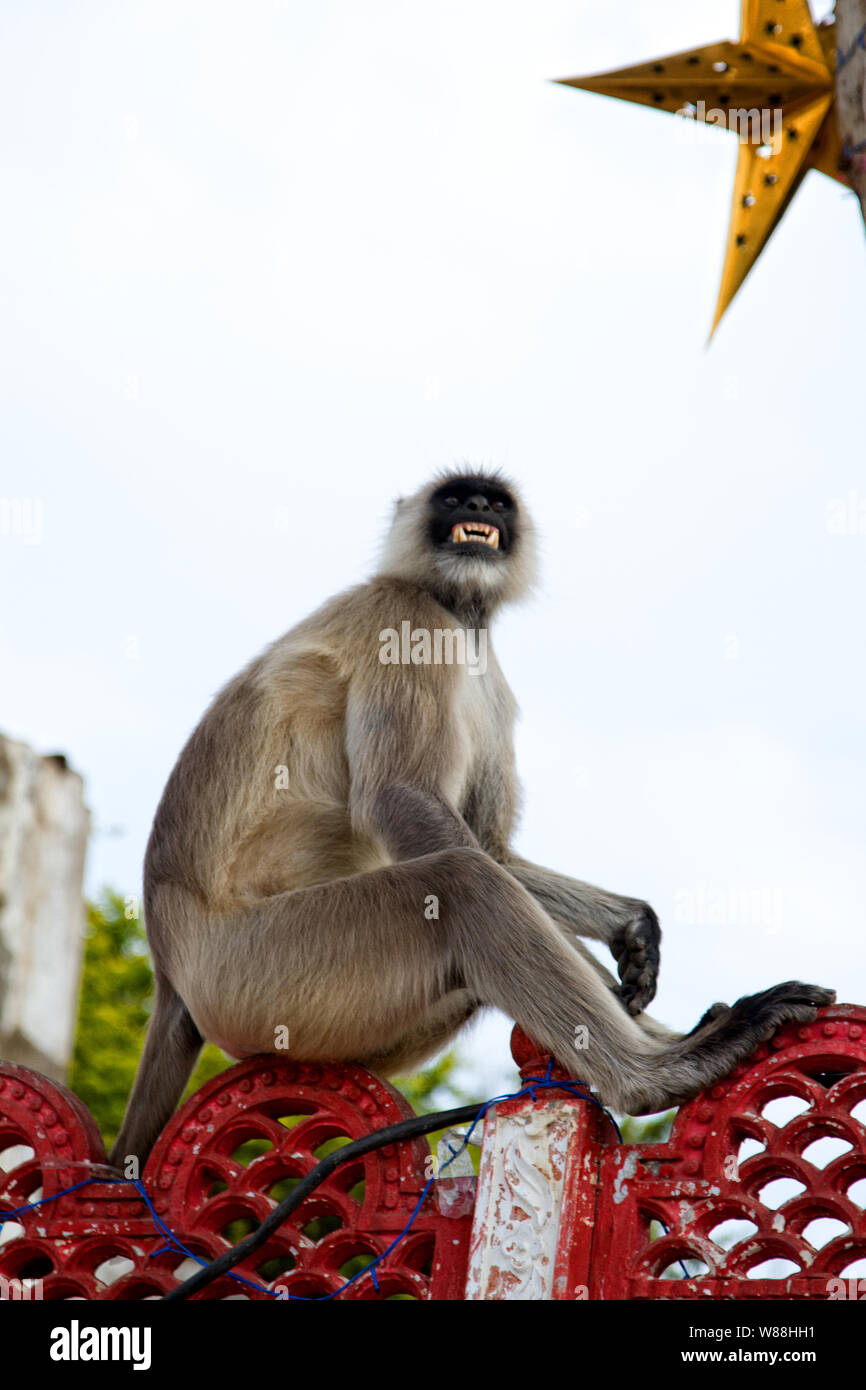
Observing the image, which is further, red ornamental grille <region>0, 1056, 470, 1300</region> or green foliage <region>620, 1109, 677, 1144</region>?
green foliage <region>620, 1109, 677, 1144</region>

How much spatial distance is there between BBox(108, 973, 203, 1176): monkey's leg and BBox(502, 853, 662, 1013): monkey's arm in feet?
3.38

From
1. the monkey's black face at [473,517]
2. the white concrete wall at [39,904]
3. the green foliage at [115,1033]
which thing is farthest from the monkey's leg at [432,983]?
the green foliage at [115,1033]

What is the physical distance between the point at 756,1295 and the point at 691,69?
10.6ft

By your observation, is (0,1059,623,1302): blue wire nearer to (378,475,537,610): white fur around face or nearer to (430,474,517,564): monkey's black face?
(378,475,537,610): white fur around face

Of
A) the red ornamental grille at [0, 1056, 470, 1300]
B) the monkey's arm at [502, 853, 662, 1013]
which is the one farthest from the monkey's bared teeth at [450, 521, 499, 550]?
the red ornamental grille at [0, 1056, 470, 1300]

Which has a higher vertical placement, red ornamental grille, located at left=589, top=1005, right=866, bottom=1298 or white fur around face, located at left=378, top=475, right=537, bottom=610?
white fur around face, located at left=378, top=475, right=537, bottom=610

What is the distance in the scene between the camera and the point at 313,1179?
386cm

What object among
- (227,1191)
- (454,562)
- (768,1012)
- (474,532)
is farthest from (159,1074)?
(474,532)

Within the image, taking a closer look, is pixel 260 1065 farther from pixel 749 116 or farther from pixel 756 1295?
pixel 749 116

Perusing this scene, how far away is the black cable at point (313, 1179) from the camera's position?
3.79 meters

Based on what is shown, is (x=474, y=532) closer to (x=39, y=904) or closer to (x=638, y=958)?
(x=638, y=958)

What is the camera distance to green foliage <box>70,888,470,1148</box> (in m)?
15.3

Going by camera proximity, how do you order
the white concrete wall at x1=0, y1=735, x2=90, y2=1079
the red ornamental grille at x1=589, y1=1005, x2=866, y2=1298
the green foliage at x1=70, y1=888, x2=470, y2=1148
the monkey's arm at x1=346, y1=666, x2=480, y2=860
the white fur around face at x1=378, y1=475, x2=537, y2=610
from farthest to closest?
the green foliage at x1=70, y1=888, x2=470, y2=1148 → the white concrete wall at x1=0, y1=735, x2=90, y2=1079 → the white fur around face at x1=378, y1=475, x2=537, y2=610 → the monkey's arm at x1=346, y1=666, x2=480, y2=860 → the red ornamental grille at x1=589, y1=1005, x2=866, y2=1298

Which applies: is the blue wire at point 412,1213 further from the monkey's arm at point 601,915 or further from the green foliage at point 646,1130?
the green foliage at point 646,1130
